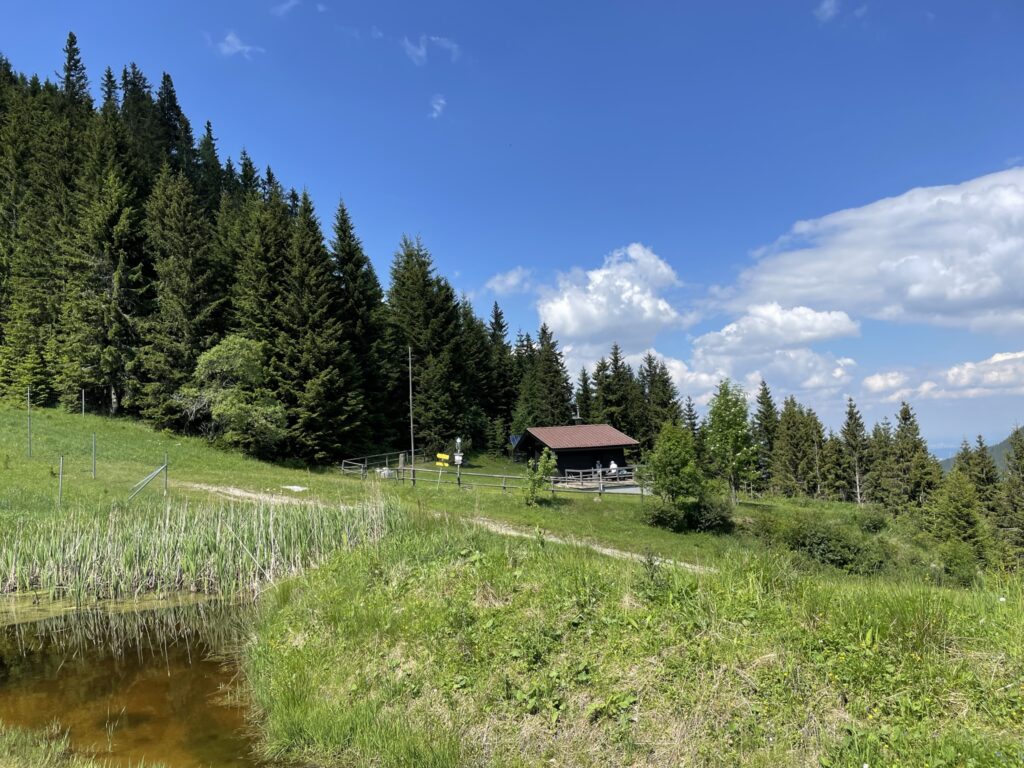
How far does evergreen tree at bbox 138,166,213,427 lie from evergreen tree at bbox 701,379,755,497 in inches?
1335

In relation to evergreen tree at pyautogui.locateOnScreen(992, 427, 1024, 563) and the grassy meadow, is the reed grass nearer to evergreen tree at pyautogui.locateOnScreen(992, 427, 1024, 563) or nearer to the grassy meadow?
the grassy meadow

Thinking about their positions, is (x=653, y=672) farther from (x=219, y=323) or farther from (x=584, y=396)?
(x=584, y=396)

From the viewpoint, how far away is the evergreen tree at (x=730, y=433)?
111 feet

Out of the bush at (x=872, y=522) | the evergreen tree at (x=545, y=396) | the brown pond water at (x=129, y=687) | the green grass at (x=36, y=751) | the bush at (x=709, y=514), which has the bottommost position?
the bush at (x=872, y=522)

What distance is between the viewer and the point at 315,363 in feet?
114

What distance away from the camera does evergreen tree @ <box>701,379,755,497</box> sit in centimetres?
3392

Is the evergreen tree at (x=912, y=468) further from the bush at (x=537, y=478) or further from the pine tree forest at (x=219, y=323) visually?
the bush at (x=537, y=478)

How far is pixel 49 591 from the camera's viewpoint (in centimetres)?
1010

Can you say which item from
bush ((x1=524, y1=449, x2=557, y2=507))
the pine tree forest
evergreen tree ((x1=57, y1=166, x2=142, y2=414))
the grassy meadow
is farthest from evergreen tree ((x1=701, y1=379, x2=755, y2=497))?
evergreen tree ((x1=57, y1=166, x2=142, y2=414))

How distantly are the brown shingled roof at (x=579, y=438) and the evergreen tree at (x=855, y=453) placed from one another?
1363 inches

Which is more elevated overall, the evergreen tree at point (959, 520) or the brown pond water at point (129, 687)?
the brown pond water at point (129, 687)

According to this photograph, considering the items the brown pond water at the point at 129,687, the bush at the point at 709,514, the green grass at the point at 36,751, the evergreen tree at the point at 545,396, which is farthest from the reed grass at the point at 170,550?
the evergreen tree at the point at 545,396

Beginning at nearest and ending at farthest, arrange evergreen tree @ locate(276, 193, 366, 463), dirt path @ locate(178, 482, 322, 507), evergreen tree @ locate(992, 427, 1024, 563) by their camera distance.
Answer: dirt path @ locate(178, 482, 322, 507) < evergreen tree @ locate(276, 193, 366, 463) < evergreen tree @ locate(992, 427, 1024, 563)

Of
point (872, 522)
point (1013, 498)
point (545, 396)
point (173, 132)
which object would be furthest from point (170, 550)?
point (173, 132)
